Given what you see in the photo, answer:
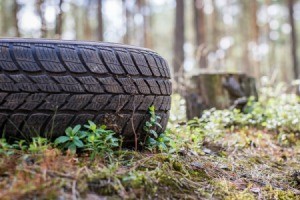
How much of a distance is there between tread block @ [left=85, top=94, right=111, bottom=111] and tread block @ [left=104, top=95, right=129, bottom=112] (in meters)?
0.03

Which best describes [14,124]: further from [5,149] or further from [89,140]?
[89,140]

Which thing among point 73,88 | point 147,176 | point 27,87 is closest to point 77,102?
point 73,88

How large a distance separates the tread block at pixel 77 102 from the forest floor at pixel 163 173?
273 mm

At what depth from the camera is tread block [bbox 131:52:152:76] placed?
2.48m

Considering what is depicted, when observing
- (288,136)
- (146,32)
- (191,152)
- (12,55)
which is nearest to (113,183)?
(12,55)

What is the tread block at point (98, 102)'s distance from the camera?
2246 millimetres

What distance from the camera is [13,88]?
2.08 m

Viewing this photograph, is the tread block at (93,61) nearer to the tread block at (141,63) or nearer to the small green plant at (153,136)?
the tread block at (141,63)

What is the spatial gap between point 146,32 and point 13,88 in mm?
18558

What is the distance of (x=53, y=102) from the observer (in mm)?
2148

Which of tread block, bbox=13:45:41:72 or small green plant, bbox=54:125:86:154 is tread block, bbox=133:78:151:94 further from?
tread block, bbox=13:45:41:72

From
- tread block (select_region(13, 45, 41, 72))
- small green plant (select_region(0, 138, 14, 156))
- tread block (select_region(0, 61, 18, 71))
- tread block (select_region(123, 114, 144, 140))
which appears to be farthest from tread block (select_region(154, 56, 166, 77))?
small green plant (select_region(0, 138, 14, 156))

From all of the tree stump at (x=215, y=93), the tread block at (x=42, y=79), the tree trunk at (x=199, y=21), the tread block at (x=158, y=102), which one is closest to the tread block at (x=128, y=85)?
the tread block at (x=158, y=102)

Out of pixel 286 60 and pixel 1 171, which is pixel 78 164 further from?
pixel 286 60
